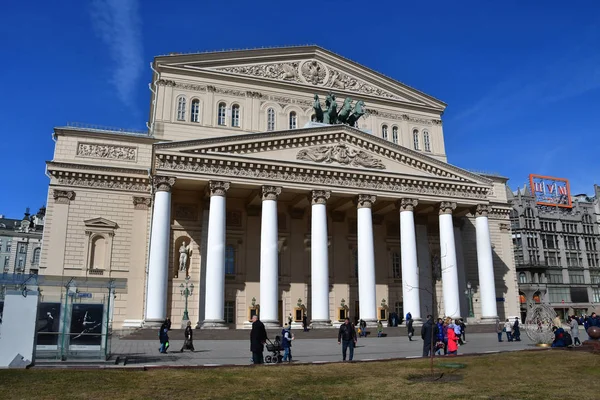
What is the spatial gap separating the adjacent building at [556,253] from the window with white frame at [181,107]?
183ft

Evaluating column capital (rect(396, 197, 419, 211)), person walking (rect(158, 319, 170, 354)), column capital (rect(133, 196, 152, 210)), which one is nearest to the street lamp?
column capital (rect(396, 197, 419, 211))

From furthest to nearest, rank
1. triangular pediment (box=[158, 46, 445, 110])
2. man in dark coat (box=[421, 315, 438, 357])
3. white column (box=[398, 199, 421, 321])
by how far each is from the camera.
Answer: triangular pediment (box=[158, 46, 445, 110]) < white column (box=[398, 199, 421, 321]) < man in dark coat (box=[421, 315, 438, 357])

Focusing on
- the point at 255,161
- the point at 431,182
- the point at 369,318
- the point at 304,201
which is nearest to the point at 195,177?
the point at 255,161

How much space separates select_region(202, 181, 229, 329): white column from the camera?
1321 inches

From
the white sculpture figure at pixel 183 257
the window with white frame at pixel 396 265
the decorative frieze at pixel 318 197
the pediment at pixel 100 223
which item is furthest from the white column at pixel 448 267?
the pediment at pixel 100 223

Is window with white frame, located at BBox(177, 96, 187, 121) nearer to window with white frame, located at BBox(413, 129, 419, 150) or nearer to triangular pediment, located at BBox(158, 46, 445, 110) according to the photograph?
triangular pediment, located at BBox(158, 46, 445, 110)

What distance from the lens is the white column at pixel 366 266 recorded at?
37.1 metres

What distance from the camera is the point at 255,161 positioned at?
3669 cm

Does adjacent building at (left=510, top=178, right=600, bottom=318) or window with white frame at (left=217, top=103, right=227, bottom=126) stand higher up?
window with white frame at (left=217, top=103, right=227, bottom=126)

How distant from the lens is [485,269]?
4259 cm

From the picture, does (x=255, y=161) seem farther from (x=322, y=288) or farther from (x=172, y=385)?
(x=172, y=385)

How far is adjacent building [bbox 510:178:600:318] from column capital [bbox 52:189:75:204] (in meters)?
62.6

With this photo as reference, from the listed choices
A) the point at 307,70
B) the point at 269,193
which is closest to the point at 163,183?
the point at 269,193

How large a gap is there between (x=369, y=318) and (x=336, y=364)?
19.6 meters
